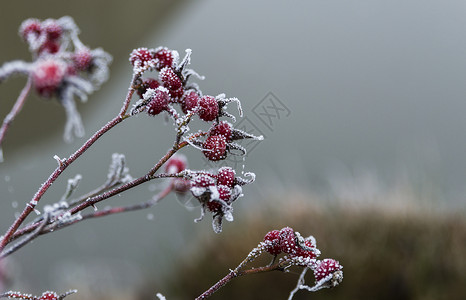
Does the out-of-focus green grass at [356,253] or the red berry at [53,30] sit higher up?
the red berry at [53,30]

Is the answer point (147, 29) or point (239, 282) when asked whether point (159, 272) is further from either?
point (147, 29)

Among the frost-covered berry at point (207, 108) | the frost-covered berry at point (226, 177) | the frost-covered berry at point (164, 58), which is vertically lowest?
the frost-covered berry at point (226, 177)

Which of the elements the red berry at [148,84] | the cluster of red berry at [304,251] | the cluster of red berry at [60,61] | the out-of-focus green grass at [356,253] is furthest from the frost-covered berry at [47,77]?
the out-of-focus green grass at [356,253]

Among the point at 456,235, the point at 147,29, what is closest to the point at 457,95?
the point at 456,235

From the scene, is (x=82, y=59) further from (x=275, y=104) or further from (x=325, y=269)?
(x=275, y=104)

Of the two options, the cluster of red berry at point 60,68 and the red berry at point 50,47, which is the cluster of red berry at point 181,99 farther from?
the red berry at point 50,47

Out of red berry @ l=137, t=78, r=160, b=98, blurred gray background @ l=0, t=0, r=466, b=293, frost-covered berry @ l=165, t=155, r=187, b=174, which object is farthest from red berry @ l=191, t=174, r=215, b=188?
blurred gray background @ l=0, t=0, r=466, b=293
